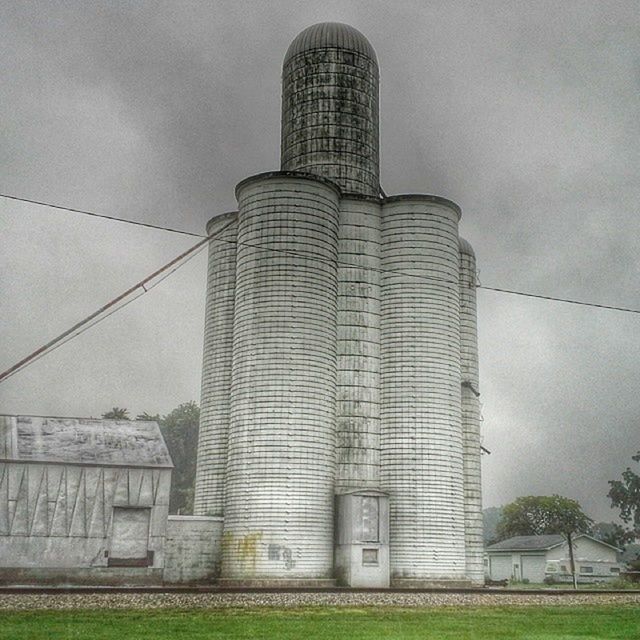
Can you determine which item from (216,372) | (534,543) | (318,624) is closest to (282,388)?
(216,372)

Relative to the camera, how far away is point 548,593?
96.7 ft

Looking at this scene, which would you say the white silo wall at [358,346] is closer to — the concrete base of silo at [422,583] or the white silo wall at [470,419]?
the concrete base of silo at [422,583]

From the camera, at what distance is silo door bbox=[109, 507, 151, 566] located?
1235 inches

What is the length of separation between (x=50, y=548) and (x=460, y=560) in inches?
753

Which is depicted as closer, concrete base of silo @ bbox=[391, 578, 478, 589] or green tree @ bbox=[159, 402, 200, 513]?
concrete base of silo @ bbox=[391, 578, 478, 589]


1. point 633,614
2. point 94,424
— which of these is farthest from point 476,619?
point 94,424

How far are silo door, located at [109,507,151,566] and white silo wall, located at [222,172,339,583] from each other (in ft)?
19.2

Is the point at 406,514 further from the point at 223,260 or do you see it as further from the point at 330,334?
the point at 223,260

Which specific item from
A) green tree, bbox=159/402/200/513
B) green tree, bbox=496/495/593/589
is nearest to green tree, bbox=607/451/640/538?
green tree, bbox=496/495/593/589

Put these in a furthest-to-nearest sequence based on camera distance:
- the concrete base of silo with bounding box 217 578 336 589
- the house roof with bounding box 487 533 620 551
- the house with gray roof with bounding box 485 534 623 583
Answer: the house roof with bounding box 487 533 620 551
the house with gray roof with bounding box 485 534 623 583
the concrete base of silo with bounding box 217 578 336 589

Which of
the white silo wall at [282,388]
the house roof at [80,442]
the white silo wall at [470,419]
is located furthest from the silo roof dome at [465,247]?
the house roof at [80,442]

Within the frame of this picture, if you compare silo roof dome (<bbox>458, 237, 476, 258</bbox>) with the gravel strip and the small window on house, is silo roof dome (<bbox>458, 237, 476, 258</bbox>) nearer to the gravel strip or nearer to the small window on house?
the small window on house

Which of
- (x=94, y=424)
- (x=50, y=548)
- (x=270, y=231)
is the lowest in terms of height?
(x=50, y=548)

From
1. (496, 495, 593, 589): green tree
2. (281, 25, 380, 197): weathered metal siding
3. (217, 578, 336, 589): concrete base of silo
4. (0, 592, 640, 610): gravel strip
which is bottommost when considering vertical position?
(0, 592, 640, 610): gravel strip
